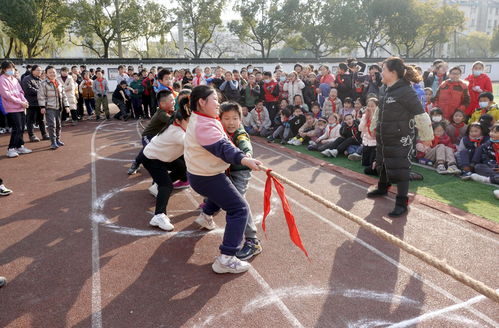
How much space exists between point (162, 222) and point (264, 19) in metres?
39.7

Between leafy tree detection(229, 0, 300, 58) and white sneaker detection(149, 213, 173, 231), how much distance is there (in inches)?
1510

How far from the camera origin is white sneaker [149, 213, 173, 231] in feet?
15.3

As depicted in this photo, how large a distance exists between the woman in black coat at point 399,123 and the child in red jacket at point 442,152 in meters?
2.43

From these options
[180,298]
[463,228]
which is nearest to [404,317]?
[180,298]

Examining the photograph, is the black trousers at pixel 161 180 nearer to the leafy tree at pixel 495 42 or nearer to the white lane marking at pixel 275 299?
the white lane marking at pixel 275 299

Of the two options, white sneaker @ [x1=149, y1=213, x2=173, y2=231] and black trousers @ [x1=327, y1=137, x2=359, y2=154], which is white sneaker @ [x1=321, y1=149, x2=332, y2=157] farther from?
white sneaker @ [x1=149, y1=213, x2=173, y2=231]

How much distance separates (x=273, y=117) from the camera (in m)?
12.1

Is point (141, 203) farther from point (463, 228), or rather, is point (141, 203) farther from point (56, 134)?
point (56, 134)

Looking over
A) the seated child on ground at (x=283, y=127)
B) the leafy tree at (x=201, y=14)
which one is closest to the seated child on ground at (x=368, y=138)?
the seated child on ground at (x=283, y=127)

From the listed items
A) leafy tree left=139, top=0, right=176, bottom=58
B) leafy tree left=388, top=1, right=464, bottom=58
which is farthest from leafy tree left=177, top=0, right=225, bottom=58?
leafy tree left=388, top=1, right=464, bottom=58

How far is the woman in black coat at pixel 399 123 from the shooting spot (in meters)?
4.82

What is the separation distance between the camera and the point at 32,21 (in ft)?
85.3

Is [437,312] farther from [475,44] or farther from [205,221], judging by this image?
[475,44]

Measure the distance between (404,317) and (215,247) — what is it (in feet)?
7.05
